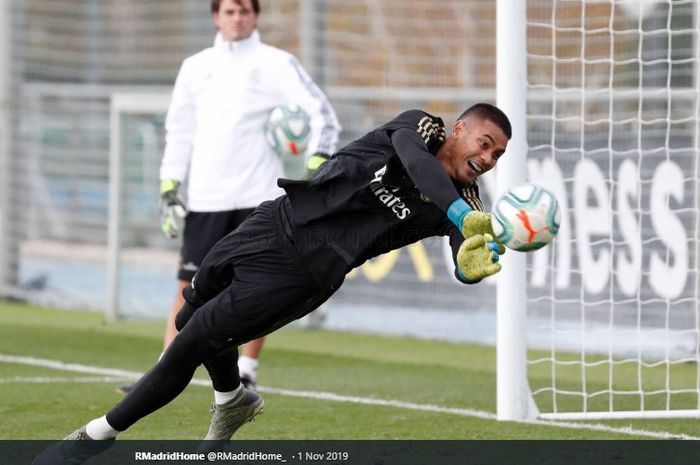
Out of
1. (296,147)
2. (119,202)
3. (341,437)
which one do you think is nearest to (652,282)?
(296,147)

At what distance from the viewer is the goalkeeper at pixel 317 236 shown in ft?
17.5

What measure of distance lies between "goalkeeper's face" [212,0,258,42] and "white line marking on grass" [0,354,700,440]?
2.16 m

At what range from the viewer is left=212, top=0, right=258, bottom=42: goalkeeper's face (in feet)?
26.4

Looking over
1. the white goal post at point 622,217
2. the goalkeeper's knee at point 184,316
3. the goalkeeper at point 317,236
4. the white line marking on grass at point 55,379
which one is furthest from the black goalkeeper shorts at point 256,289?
the white goal post at point 622,217

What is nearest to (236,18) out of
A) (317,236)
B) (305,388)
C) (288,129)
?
(288,129)

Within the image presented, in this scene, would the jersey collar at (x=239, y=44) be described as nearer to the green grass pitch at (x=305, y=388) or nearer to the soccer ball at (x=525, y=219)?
the green grass pitch at (x=305, y=388)

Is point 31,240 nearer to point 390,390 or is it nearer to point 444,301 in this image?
point 444,301

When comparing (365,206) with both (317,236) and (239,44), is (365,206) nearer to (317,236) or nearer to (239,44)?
(317,236)

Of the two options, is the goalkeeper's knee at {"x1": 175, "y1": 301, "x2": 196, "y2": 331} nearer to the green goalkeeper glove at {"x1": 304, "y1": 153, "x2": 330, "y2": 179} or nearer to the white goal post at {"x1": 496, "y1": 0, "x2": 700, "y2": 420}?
the green goalkeeper glove at {"x1": 304, "y1": 153, "x2": 330, "y2": 179}

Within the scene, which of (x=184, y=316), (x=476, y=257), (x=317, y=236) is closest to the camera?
(x=476, y=257)

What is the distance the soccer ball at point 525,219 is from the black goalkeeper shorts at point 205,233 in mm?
3202

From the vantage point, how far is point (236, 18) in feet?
26.3

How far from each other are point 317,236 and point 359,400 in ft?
8.78

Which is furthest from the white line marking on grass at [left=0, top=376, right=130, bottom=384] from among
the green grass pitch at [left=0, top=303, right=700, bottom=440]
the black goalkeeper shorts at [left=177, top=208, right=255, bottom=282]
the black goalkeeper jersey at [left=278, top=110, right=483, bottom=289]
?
the black goalkeeper jersey at [left=278, top=110, right=483, bottom=289]
